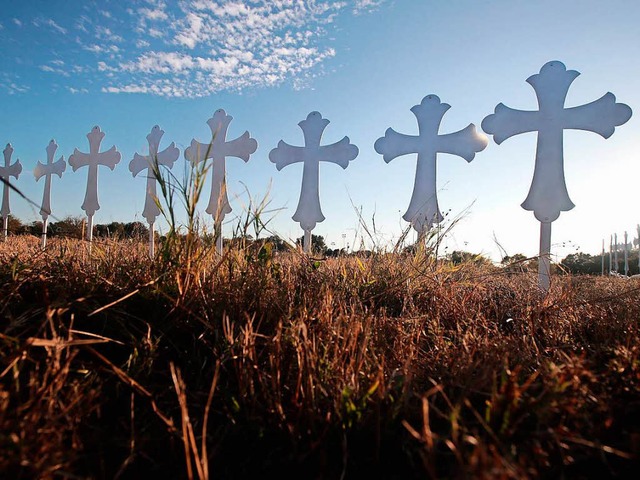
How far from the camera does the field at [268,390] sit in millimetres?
1082

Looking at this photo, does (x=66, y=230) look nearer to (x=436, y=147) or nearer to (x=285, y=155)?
(x=285, y=155)

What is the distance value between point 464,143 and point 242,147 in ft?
9.88

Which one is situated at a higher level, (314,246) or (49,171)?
(49,171)

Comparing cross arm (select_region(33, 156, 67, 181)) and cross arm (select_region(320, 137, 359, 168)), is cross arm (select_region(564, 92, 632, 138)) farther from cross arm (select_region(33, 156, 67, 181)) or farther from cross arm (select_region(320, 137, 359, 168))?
cross arm (select_region(33, 156, 67, 181))

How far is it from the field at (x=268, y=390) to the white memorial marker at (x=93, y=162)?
219 inches

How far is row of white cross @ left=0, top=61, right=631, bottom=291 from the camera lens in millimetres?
4285

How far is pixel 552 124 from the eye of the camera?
4.38 meters

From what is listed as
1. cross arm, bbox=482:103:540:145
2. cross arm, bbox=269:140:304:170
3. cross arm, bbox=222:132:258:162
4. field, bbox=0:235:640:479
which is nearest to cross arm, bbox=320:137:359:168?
cross arm, bbox=269:140:304:170

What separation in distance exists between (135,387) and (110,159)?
275 inches

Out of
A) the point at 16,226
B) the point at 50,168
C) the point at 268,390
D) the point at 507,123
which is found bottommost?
the point at 268,390

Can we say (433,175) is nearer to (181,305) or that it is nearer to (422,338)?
(422,338)

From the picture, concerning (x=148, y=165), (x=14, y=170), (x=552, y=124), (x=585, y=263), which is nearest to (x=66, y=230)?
(x=148, y=165)

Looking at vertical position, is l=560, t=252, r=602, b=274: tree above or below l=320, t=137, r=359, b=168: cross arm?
below

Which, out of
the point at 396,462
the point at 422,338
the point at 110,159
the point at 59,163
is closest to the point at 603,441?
the point at 396,462
